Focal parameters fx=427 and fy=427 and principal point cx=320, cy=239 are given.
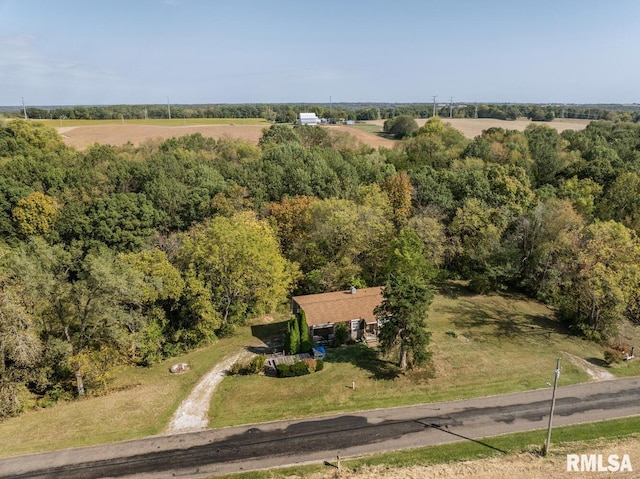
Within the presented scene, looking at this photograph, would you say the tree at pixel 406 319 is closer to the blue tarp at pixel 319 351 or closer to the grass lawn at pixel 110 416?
the blue tarp at pixel 319 351

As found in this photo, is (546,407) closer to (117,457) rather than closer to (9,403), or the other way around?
(117,457)

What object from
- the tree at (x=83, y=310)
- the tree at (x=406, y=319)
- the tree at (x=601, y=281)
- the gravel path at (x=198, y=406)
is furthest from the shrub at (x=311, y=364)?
the tree at (x=601, y=281)

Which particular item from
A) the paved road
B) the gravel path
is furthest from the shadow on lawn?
the gravel path

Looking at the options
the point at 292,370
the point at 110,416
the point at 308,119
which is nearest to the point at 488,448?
the point at 292,370

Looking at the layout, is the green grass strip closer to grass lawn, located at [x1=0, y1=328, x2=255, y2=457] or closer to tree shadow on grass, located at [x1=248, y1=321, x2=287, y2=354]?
grass lawn, located at [x1=0, y1=328, x2=255, y2=457]

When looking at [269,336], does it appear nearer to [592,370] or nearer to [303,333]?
[303,333]

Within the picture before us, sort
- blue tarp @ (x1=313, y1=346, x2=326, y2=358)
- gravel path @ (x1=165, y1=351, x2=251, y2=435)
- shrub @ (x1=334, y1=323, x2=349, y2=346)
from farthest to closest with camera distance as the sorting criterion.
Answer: shrub @ (x1=334, y1=323, x2=349, y2=346) < blue tarp @ (x1=313, y1=346, x2=326, y2=358) < gravel path @ (x1=165, y1=351, x2=251, y2=435)

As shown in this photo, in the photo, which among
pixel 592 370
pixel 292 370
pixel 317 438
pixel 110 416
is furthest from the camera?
pixel 592 370
